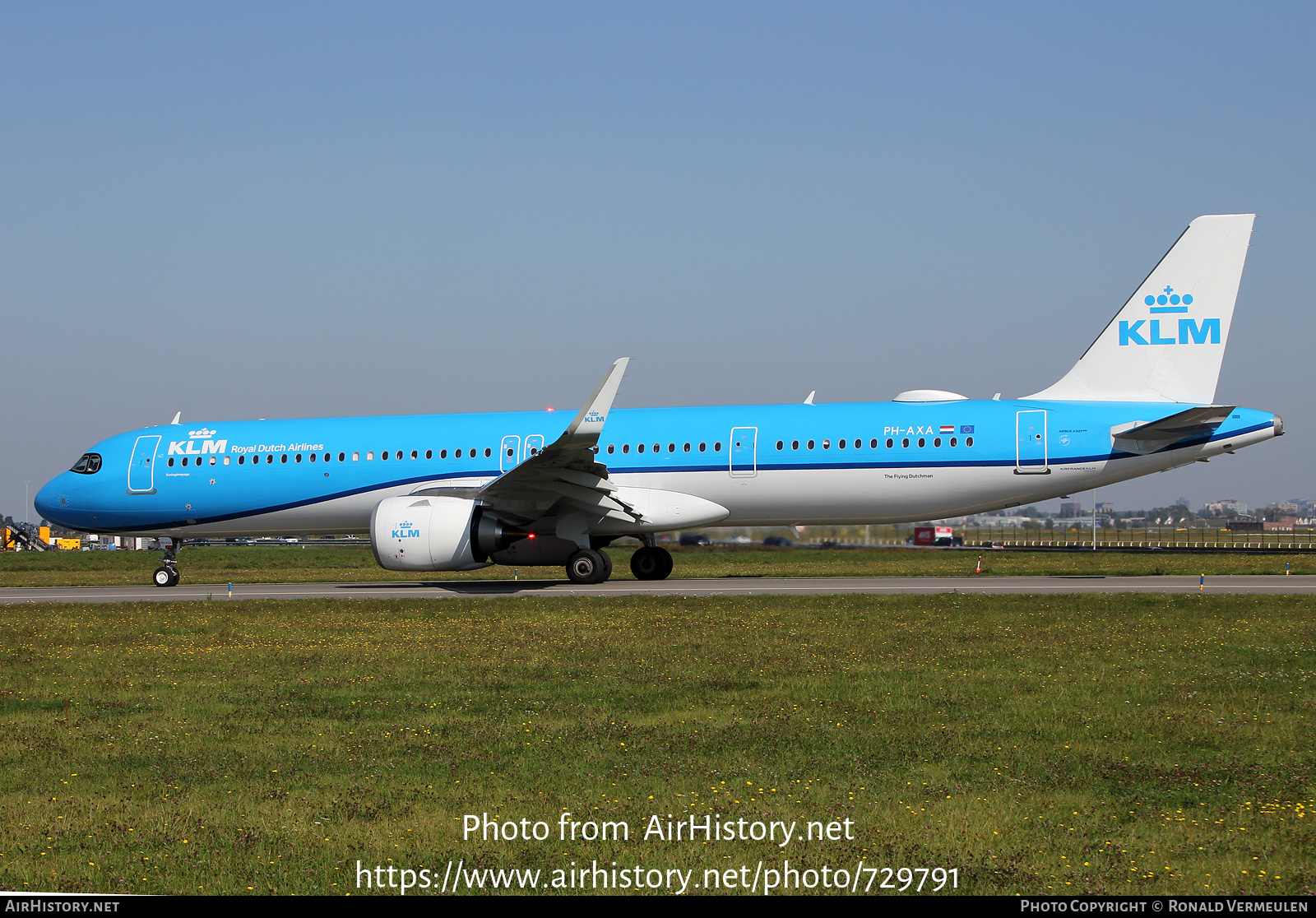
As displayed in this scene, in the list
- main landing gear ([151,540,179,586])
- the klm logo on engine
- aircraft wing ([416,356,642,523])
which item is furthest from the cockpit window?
the klm logo on engine

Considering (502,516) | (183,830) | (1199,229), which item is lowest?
(183,830)

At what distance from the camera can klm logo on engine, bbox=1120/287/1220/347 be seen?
2353 centimetres

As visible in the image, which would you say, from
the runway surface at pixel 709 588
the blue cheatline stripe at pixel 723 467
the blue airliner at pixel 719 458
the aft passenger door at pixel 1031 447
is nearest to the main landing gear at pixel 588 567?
the blue airliner at pixel 719 458

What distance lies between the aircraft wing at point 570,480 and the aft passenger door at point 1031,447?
26.2ft

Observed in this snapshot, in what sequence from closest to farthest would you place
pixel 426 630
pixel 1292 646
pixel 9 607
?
1. pixel 1292 646
2. pixel 426 630
3. pixel 9 607

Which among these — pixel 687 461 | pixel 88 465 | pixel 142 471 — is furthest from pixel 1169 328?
pixel 88 465

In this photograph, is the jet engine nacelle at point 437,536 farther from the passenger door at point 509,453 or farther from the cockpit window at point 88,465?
the cockpit window at point 88,465

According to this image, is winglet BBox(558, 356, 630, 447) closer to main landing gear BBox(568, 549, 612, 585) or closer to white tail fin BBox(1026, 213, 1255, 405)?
main landing gear BBox(568, 549, 612, 585)

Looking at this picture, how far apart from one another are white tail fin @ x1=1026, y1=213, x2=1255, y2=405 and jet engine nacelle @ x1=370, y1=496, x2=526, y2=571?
42.2 feet

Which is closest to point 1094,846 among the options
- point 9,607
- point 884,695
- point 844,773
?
point 844,773

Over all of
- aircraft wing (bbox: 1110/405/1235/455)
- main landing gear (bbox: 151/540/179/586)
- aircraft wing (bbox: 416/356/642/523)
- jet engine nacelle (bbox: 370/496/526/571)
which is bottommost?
main landing gear (bbox: 151/540/179/586)
